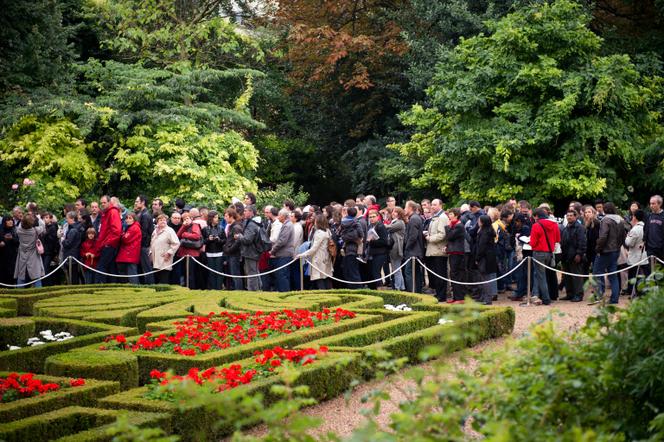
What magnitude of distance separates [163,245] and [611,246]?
7926 millimetres

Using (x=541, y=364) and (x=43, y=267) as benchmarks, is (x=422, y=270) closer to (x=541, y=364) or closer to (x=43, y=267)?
(x=43, y=267)

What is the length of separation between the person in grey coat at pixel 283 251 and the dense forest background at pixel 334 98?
19.5 ft

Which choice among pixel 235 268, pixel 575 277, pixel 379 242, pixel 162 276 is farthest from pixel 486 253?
pixel 162 276

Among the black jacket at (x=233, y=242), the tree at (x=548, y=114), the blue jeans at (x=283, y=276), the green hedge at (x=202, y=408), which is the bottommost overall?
the green hedge at (x=202, y=408)

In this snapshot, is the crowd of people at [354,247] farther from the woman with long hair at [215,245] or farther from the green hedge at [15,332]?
the green hedge at [15,332]

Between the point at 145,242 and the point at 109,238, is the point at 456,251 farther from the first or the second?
the point at 109,238

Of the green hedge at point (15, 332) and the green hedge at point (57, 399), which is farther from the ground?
the green hedge at point (15, 332)

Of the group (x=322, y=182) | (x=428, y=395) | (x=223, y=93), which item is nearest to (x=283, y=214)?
(x=428, y=395)

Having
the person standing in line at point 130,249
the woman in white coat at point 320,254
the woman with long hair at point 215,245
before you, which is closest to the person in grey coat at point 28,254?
the person standing in line at point 130,249

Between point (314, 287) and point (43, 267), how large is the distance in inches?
214

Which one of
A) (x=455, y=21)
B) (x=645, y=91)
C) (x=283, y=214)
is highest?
(x=455, y=21)

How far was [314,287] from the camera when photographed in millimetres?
16703

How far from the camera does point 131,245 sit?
16844 mm

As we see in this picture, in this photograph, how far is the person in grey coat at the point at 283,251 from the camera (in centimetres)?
1605
